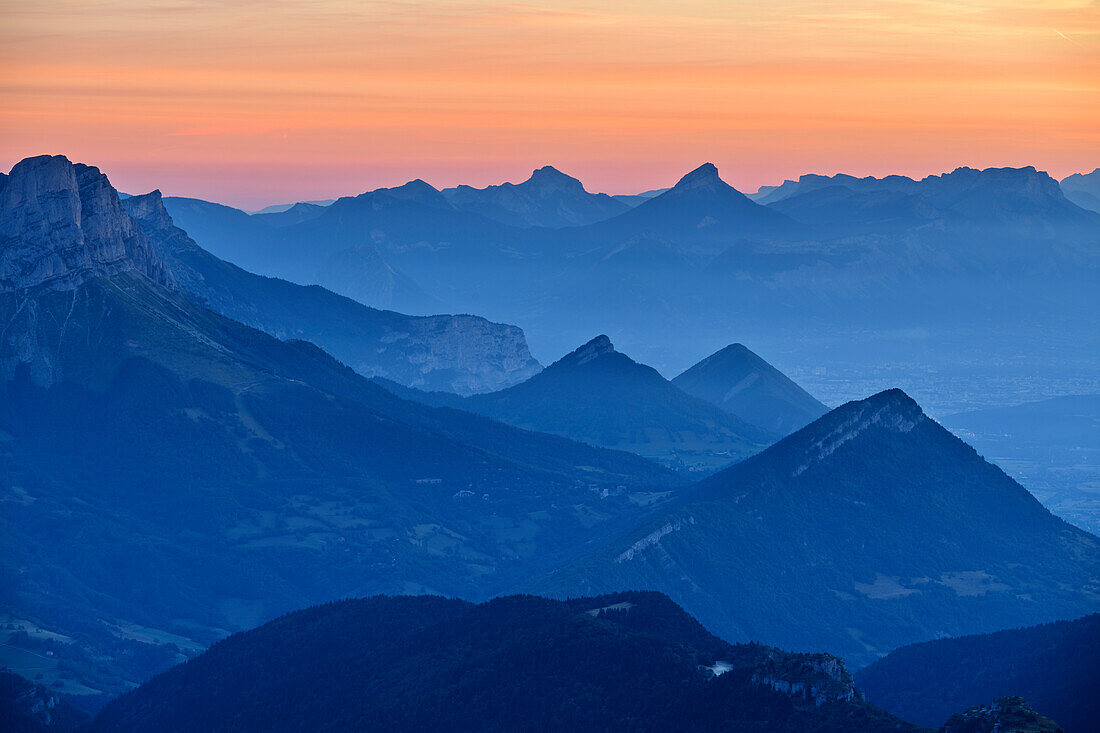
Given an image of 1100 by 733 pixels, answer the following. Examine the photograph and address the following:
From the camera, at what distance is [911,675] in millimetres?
184125

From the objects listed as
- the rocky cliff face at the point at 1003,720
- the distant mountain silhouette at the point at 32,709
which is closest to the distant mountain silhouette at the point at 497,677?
the distant mountain silhouette at the point at 32,709

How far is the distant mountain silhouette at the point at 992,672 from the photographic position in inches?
6467

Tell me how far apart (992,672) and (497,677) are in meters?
53.0

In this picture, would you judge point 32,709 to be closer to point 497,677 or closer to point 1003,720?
point 497,677

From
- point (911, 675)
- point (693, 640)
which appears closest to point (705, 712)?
point (693, 640)

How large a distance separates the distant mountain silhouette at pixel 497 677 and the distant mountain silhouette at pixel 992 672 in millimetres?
24016

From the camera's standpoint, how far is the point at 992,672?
179 metres

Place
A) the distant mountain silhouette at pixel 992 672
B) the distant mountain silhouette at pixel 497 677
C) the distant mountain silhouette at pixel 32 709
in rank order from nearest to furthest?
1. the distant mountain silhouette at pixel 497 677
2. the distant mountain silhouette at pixel 992 672
3. the distant mountain silhouette at pixel 32 709

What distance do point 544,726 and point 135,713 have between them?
48416 mm

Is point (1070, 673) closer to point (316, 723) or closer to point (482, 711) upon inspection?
point (482, 711)

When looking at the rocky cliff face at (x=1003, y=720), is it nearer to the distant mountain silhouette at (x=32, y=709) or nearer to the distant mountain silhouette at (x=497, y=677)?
the distant mountain silhouette at (x=497, y=677)

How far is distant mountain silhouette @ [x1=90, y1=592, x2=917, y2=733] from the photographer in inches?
5349

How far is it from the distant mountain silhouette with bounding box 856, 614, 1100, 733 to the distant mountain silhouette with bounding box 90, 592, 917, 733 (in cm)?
2402

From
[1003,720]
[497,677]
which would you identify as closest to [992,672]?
[497,677]
